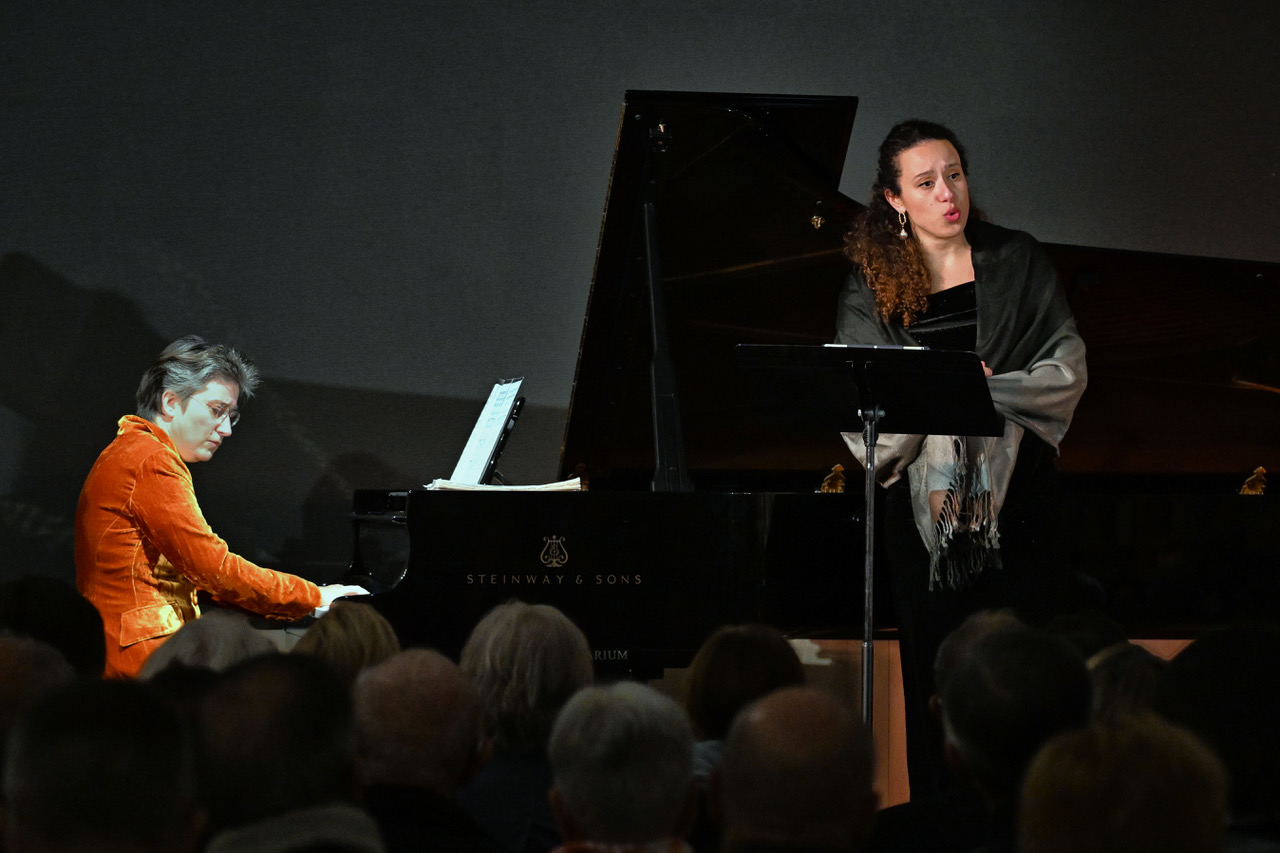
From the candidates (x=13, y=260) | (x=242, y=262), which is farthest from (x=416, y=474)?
(x=13, y=260)

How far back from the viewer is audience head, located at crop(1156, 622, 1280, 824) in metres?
1.49

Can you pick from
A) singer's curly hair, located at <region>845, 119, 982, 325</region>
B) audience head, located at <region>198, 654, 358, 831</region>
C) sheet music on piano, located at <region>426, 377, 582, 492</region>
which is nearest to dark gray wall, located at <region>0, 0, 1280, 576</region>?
sheet music on piano, located at <region>426, 377, 582, 492</region>

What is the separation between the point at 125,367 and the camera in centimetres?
534

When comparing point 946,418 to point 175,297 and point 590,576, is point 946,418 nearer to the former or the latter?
point 590,576

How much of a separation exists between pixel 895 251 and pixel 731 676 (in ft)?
5.47

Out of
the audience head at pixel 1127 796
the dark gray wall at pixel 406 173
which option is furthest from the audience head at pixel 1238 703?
the dark gray wall at pixel 406 173

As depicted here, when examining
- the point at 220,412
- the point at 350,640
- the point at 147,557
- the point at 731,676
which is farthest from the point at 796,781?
the point at 220,412

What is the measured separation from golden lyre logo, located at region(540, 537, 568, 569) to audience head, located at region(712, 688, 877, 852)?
1896 mm

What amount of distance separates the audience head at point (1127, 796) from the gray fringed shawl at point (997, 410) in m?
1.92

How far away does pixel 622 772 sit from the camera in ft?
4.78

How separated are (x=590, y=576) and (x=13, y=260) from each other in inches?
134

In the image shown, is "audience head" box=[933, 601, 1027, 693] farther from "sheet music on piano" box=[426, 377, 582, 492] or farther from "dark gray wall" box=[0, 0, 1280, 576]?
"dark gray wall" box=[0, 0, 1280, 576]

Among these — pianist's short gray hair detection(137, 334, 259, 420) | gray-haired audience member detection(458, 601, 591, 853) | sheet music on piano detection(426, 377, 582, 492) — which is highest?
pianist's short gray hair detection(137, 334, 259, 420)

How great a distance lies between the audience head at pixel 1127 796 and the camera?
1.13m
